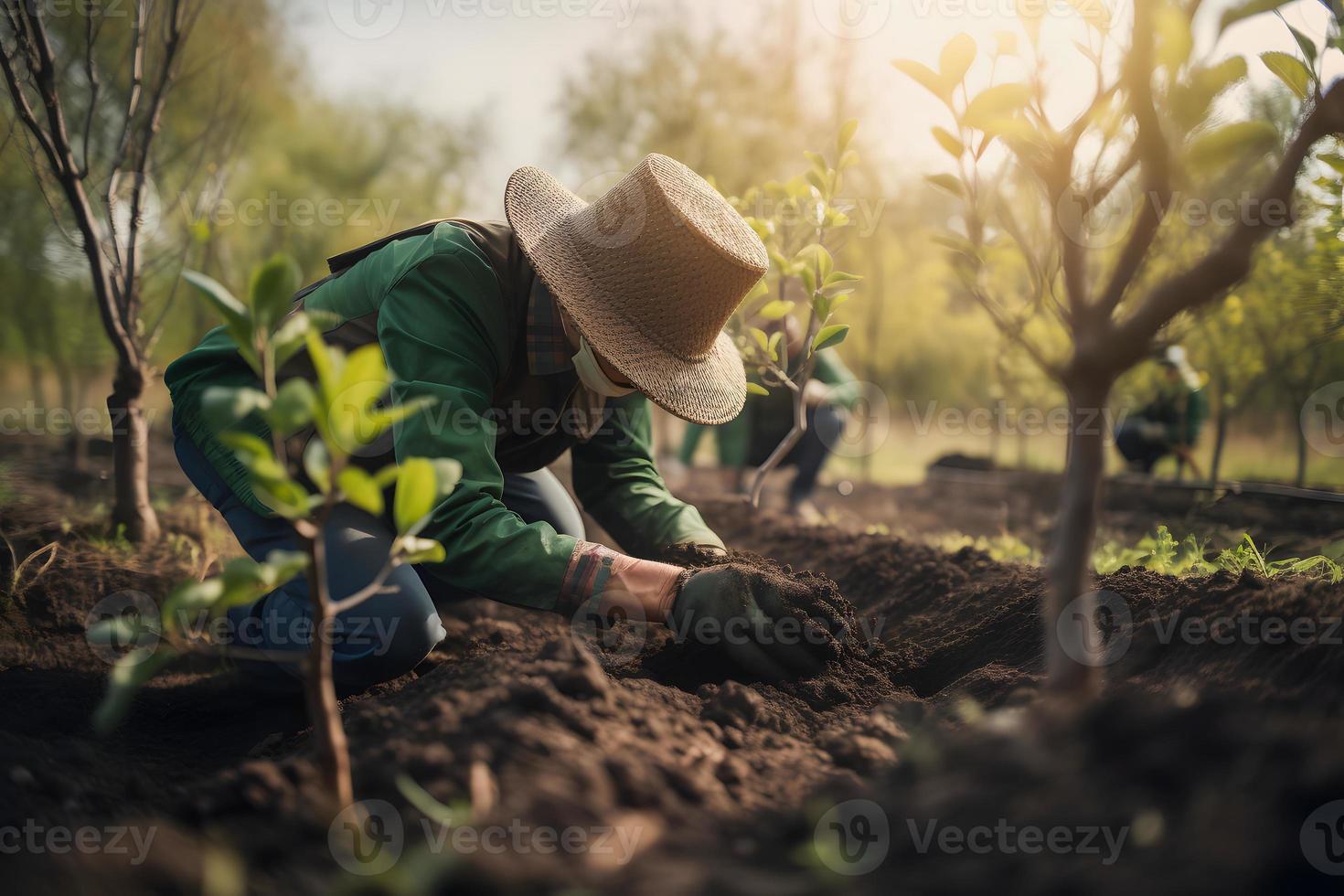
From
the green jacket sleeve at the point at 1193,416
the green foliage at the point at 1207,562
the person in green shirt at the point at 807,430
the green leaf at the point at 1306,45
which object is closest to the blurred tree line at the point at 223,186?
the green leaf at the point at 1306,45

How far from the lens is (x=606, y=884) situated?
0.85m

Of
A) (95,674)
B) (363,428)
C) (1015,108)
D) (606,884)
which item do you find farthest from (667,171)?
(95,674)

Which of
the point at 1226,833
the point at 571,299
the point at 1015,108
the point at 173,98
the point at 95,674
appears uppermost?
the point at 173,98

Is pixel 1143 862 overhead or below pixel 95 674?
overhead

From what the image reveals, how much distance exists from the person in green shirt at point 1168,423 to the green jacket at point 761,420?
6.96 feet

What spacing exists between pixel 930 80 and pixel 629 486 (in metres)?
1.64

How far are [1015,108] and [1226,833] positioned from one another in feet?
3.36

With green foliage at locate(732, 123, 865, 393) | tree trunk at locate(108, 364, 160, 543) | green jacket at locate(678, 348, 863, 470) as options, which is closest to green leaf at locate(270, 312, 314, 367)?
green foliage at locate(732, 123, 865, 393)

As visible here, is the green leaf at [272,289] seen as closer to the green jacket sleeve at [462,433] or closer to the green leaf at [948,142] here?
the green jacket sleeve at [462,433]

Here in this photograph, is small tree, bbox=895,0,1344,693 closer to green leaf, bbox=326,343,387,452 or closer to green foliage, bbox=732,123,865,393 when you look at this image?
green leaf, bbox=326,343,387,452

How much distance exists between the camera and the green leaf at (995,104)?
1211 mm

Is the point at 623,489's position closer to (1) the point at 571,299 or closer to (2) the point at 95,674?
(1) the point at 571,299

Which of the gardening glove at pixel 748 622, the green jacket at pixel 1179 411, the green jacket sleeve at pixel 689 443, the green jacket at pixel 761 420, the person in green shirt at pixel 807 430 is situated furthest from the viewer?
the green jacket sleeve at pixel 689 443

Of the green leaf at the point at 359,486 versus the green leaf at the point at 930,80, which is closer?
the green leaf at the point at 359,486
